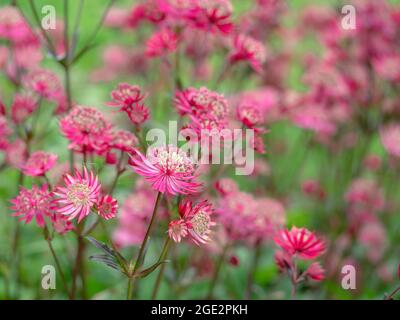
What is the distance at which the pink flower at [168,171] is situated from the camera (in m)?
0.75

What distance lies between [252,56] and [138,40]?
72 centimetres

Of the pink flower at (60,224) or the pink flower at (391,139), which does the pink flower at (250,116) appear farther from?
the pink flower at (391,139)

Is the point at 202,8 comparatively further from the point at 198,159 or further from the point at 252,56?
the point at 198,159

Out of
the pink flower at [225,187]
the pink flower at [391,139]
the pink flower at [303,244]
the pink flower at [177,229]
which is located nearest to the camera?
the pink flower at [177,229]

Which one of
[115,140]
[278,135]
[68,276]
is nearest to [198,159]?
[115,140]

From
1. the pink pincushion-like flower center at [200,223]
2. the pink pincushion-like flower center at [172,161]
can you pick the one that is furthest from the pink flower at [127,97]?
the pink pincushion-like flower center at [200,223]

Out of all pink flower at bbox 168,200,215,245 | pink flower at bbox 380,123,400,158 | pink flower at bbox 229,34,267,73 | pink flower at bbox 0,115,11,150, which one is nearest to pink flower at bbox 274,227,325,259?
pink flower at bbox 168,200,215,245

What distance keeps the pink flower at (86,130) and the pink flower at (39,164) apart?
0.05 meters

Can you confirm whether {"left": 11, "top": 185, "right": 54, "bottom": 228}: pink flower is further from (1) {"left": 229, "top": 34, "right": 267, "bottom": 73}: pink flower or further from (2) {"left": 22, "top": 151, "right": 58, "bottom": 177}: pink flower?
(1) {"left": 229, "top": 34, "right": 267, "bottom": 73}: pink flower

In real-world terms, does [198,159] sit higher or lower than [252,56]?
lower

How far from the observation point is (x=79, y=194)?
759mm

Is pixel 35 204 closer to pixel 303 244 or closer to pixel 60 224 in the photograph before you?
pixel 60 224

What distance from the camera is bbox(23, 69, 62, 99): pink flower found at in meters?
1.09

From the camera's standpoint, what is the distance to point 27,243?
5.73ft
